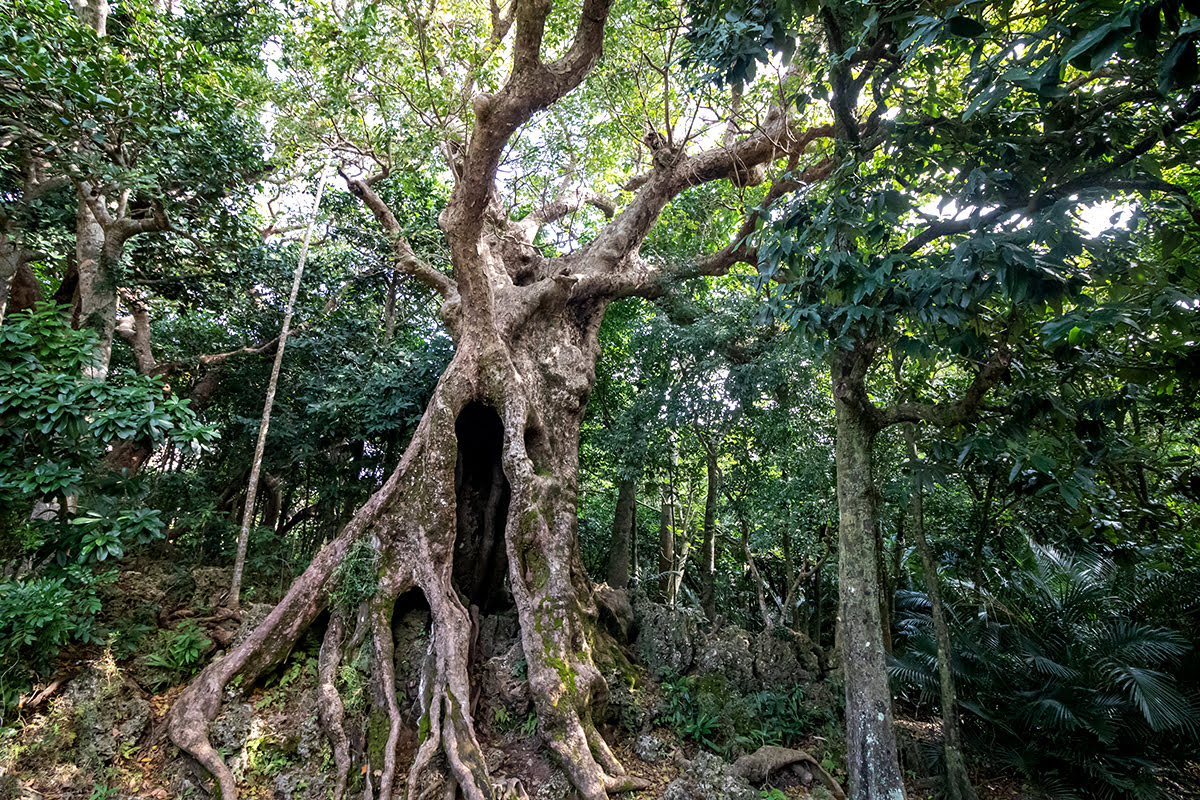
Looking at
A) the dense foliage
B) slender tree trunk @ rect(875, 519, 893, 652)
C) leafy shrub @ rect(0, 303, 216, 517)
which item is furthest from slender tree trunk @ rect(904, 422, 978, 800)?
leafy shrub @ rect(0, 303, 216, 517)

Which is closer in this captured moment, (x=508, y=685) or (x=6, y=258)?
(x=508, y=685)

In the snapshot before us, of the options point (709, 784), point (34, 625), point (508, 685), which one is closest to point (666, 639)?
point (709, 784)

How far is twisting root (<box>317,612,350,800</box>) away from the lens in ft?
13.9

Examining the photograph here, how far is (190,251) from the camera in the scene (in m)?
7.66

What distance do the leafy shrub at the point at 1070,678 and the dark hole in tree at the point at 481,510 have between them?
489 centimetres

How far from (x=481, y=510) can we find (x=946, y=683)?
539 cm

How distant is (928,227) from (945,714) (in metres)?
4.56

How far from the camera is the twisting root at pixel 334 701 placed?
13.9ft

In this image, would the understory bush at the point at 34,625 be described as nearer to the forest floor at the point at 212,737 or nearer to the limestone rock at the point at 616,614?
the forest floor at the point at 212,737

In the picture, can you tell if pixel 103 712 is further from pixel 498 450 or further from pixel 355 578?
pixel 498 450

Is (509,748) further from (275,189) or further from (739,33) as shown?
(275,189)

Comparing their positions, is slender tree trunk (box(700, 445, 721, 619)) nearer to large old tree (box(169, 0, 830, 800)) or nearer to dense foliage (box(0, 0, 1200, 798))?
dense foliage (box(0, 0, 1200, 798))

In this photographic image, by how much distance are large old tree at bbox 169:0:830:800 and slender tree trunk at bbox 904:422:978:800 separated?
3087mm

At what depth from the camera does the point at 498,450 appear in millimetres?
7254
